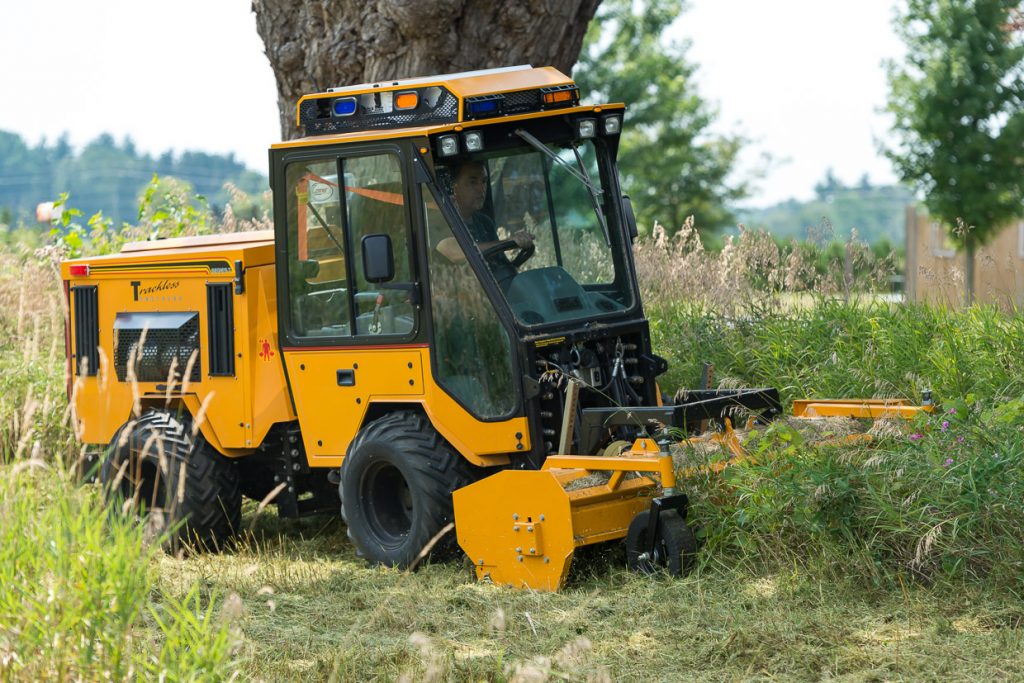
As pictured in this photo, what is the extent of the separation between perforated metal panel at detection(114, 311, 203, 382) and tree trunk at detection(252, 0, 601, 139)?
292 cm

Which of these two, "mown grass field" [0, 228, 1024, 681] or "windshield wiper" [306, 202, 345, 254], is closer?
"mown grass field" [0, 228, 1024, 681]

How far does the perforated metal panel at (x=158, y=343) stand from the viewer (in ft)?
26.5

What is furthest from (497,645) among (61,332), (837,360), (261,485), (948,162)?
(948,162)

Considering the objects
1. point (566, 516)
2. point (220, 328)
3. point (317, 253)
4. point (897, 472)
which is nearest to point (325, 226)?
point (317, 253)

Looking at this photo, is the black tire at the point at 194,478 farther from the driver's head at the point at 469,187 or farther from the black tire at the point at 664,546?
the black tire at the point at 664,546

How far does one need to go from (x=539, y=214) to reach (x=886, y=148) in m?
19.2

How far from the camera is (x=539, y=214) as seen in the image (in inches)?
294

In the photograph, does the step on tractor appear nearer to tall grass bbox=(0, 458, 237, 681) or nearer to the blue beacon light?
the blue beacon light

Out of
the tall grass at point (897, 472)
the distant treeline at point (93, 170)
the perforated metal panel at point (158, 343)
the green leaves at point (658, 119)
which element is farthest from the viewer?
the distant treeline at point (93, 170)

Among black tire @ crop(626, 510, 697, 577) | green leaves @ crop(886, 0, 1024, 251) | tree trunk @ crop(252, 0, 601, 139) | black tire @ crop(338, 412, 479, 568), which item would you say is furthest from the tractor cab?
green leaves @ crop(886, 0, 1024, 251)

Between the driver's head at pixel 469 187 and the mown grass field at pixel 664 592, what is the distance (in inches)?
72.0

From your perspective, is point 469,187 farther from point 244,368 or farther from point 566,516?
point 566,516

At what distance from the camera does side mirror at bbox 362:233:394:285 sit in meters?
6.93

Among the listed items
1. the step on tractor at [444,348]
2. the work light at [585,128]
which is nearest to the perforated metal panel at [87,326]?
the step on tractor at [444,348]
